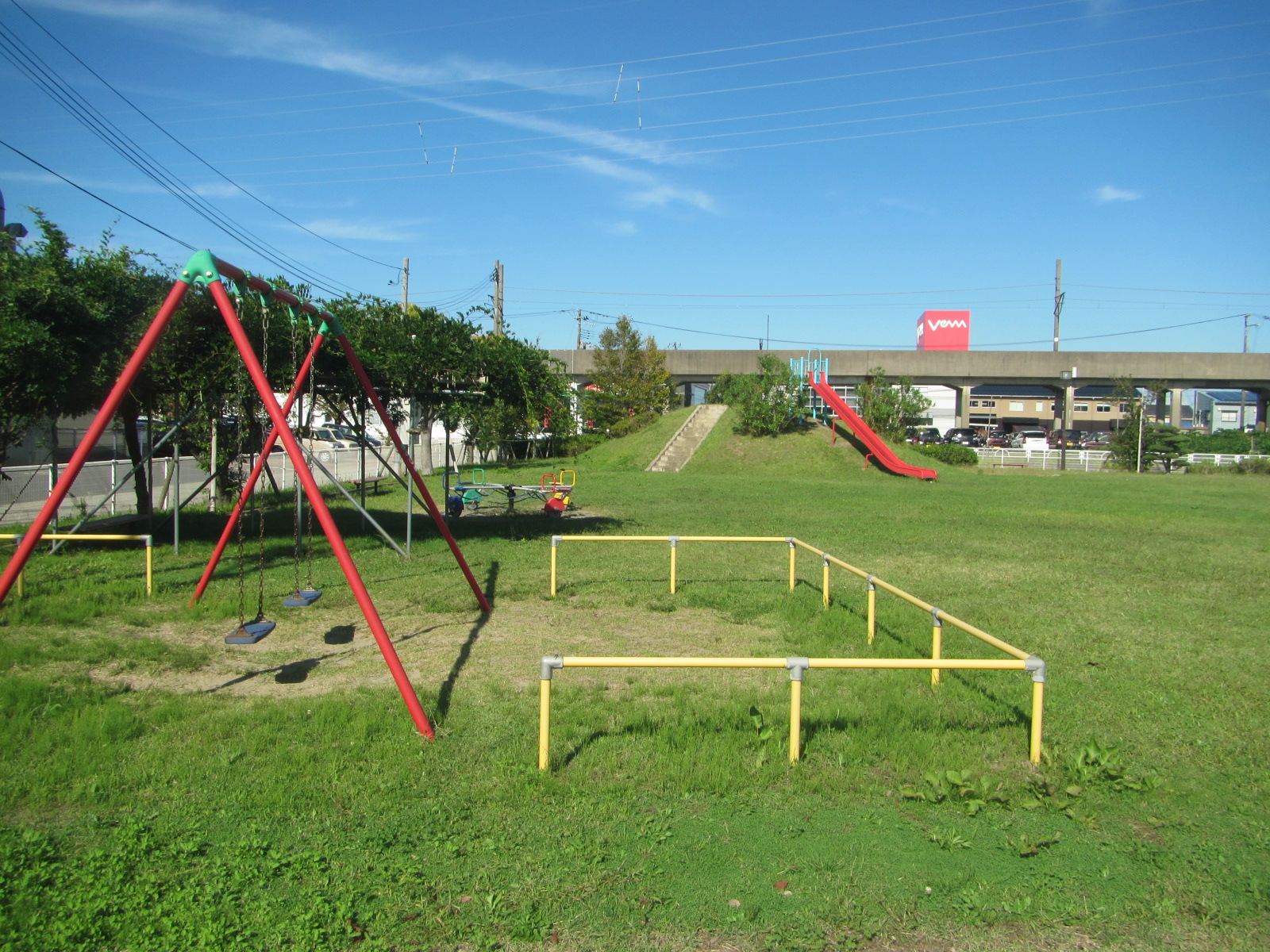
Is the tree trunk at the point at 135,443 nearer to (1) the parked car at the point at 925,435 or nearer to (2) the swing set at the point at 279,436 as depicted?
(2) the swing set at the point at 279,436

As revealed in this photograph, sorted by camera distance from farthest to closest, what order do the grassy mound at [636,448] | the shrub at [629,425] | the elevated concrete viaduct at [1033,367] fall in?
the elevated concrete viaduct at [1033,367], the shrub at [629,425], the grassy mound at [636,448]

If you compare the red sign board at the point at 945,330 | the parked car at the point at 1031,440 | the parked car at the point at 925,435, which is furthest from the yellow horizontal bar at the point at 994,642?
the red sign board at the point at 945,330

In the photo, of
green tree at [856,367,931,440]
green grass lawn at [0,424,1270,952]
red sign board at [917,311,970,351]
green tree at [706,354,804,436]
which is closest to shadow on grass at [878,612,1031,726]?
green grass lawn at [0,424,1270,952]

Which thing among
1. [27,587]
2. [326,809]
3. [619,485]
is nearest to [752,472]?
[619,485]

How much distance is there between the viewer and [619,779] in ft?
17.6

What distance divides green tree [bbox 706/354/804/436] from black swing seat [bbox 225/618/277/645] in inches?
1383

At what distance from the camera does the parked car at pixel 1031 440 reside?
A: 5977cm

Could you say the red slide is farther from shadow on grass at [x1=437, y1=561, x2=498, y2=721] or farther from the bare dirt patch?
the bare dirt patch

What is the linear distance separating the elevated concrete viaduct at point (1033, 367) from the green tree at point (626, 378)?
3.13 metres

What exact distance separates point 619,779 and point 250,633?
3460 millimetres

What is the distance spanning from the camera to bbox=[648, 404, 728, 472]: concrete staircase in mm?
39344

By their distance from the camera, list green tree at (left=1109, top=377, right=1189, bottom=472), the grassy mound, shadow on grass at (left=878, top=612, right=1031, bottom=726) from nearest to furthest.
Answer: shadow on grass at (left=878, top=612, right=1031, bottom=726)
the grassy mound
green tree at (left=1109, top=377, right=1189, bottom=472)

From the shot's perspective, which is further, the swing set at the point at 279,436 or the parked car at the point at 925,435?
the parked car at the point at 925,435

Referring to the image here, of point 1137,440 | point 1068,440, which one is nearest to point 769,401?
point 1137,440
